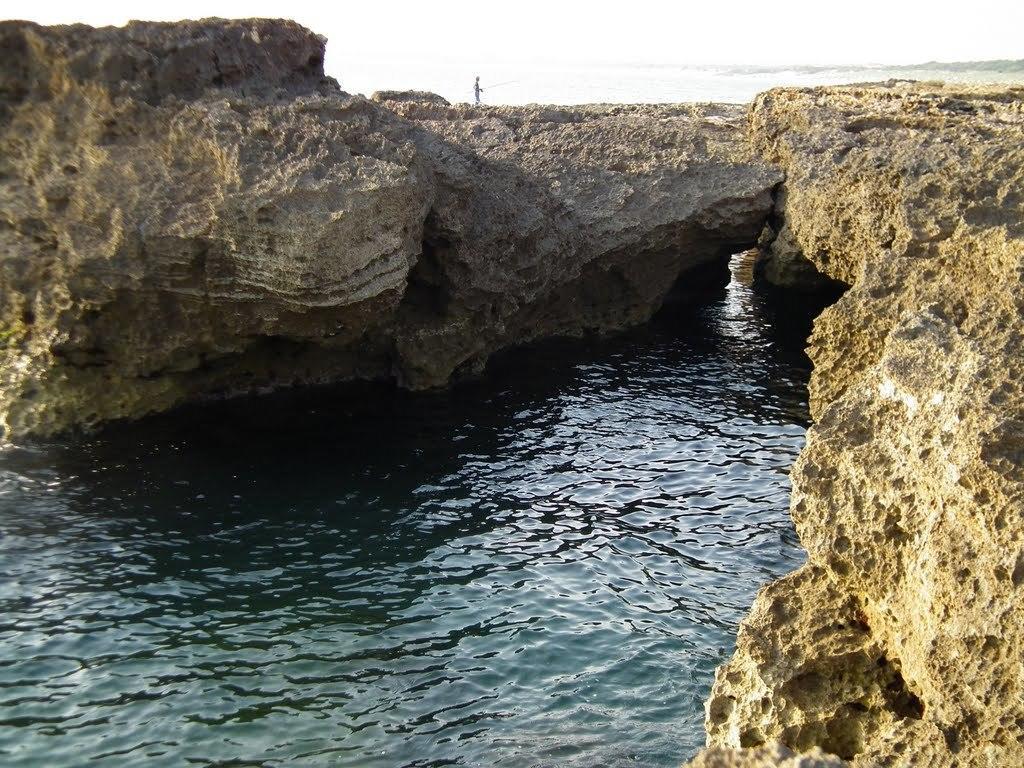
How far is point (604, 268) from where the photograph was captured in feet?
65.5

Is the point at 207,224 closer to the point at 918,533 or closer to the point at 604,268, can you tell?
the point at 604,268

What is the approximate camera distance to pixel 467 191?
17.2 metres

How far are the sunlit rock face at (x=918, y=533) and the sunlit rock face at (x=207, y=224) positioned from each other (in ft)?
23.7

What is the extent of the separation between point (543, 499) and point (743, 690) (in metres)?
7.08

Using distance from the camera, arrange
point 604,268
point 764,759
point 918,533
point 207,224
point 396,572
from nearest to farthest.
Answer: point 764,759 < point 918,533 < point 396,572 < point 207,224 < point 604,268

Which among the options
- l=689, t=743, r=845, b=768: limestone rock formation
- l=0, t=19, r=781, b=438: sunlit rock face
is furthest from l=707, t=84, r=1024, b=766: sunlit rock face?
l=0, t=19, r=781, b=438: sunlit rock face

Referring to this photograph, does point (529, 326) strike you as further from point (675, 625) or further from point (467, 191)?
point (675, 625)

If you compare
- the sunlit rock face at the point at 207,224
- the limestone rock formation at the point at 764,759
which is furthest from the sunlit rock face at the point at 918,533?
the sunlit rock face at the point at 207,224

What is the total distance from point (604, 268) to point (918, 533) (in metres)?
13.7

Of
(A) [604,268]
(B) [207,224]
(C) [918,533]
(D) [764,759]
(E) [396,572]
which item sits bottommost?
(E) [396,572]

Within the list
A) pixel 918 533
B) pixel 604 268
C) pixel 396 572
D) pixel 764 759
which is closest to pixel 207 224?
pixel 396 572

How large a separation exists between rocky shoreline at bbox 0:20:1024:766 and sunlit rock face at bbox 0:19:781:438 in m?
0.05

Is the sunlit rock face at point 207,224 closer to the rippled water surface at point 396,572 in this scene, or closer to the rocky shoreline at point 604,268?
the rocky shoreline at point 604,268

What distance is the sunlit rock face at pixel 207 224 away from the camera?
45.4ft
